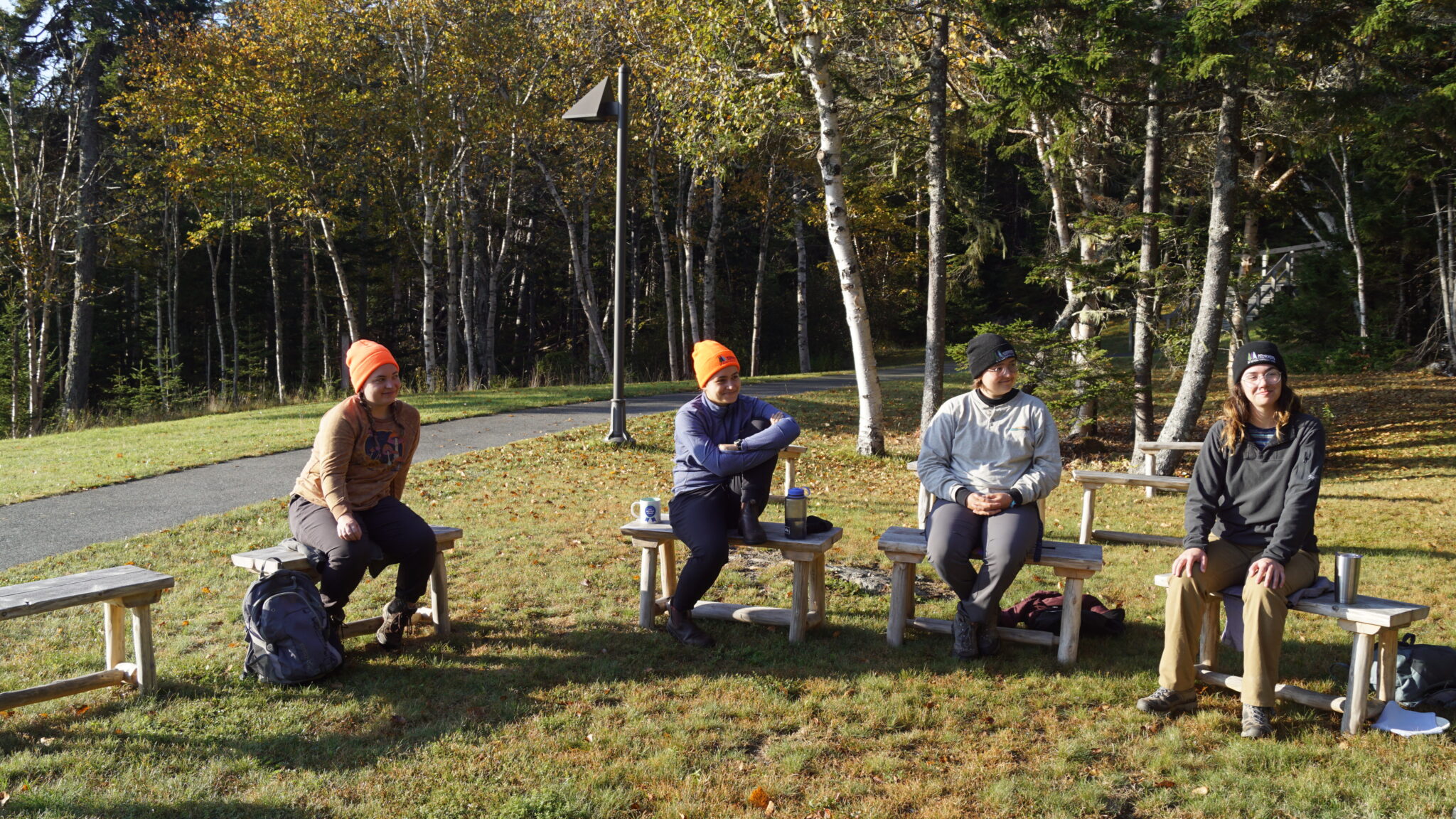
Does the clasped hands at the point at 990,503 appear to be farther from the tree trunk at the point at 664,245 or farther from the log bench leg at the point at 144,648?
the tree trunk at the point at 664,245

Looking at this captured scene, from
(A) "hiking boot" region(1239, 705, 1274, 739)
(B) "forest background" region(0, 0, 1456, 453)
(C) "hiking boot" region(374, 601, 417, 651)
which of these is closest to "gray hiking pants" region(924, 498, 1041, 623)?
(A) "hiking boot" region(1239, 705, 1274, 739)

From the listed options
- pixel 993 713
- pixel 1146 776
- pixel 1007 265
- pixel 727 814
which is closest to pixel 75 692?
pixel 727 814

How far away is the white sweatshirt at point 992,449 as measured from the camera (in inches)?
199

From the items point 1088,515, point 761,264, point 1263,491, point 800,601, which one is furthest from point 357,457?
point 761,264

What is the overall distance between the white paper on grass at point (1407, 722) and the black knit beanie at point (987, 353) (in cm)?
217

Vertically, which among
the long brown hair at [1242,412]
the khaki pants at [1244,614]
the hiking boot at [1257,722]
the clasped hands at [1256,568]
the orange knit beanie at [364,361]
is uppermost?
the orange knit beanie at [364,361]

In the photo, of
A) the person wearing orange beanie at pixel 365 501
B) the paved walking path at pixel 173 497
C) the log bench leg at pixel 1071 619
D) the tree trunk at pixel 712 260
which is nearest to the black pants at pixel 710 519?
the person wearing orange beanie at pixel 365 501

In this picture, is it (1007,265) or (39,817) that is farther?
(1007,265)

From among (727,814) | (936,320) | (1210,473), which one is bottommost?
(727,814)

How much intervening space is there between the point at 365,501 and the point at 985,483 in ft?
10.1

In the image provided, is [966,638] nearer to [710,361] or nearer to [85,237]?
[710,361]

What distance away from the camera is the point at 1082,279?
11.4 meters

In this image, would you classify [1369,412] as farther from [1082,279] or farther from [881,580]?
[881,580]

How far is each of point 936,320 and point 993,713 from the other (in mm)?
7774
